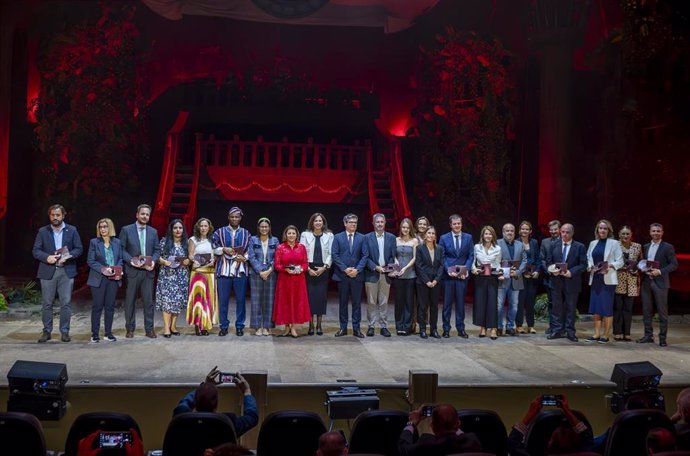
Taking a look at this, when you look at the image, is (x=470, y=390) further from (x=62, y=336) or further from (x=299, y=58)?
(x=299, y=58)

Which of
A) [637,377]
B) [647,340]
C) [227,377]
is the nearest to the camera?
[227,377]

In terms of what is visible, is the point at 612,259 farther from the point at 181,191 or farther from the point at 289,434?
the point at 181,191

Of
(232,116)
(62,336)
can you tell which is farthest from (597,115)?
(62,336)

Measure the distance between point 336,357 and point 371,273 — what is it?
162 centimetres

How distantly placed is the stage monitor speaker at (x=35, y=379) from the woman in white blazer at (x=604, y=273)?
20.5ft

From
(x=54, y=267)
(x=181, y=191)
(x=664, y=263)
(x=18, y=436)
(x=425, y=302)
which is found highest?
(x=181, y=191)

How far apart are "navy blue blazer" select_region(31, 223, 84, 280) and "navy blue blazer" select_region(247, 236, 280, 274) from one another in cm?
193

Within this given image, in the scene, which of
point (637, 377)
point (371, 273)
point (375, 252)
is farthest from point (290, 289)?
point (637, 377)

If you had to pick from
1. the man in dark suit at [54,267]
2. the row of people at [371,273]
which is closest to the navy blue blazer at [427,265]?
the row of people at [371,273]

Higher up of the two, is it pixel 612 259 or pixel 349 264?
pixel 612 259

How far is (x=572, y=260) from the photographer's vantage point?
838 cm

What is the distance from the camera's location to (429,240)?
27.2 ft

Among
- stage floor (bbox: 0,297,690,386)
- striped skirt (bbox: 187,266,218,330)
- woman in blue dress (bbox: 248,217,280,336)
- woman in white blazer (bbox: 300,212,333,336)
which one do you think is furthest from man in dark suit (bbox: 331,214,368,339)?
striped skirt (bbox: 187,266,218,330)

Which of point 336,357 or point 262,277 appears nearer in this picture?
point 336,357
